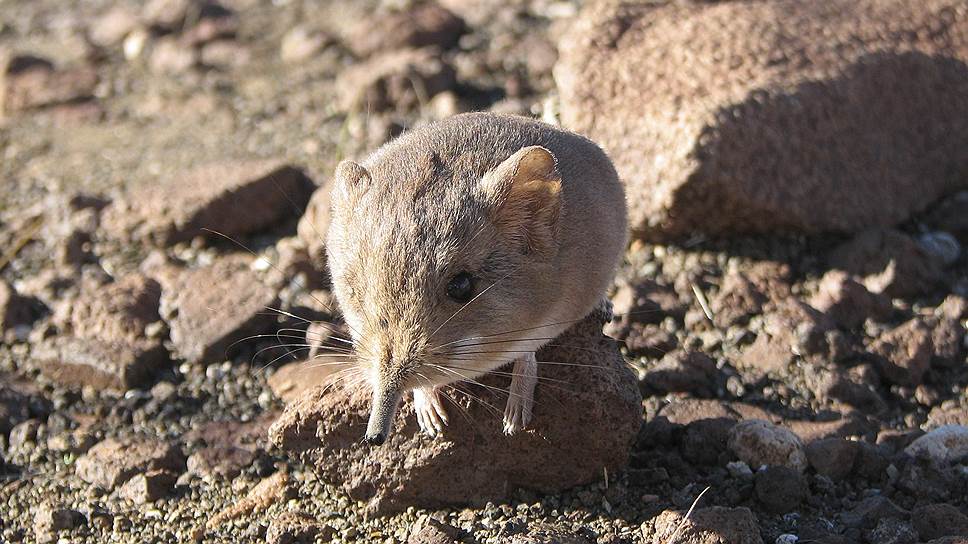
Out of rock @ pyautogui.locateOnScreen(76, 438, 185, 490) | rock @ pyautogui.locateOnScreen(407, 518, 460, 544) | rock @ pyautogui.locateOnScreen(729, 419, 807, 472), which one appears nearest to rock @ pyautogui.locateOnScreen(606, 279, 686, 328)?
rock @ pyautogui.locateOnScreen(729, 419, 807, 472)

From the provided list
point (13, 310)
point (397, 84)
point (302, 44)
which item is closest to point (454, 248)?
point (13, 310)

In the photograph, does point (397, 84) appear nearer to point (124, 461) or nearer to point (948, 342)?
point (124, 461)

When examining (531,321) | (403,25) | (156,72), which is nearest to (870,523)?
(531,321)

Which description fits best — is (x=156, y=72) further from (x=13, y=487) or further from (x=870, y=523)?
(x=870, y=523)

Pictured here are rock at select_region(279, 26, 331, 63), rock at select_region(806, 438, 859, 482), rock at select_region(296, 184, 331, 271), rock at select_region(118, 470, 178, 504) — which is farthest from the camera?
rock at select_region(279, 26, 331, 63)

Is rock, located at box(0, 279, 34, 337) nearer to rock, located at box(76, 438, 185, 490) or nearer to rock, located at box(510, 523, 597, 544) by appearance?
rock, located at box(76, 438, 185, 490)

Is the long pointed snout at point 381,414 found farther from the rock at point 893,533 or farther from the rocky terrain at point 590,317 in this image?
the rock at point 893,533
